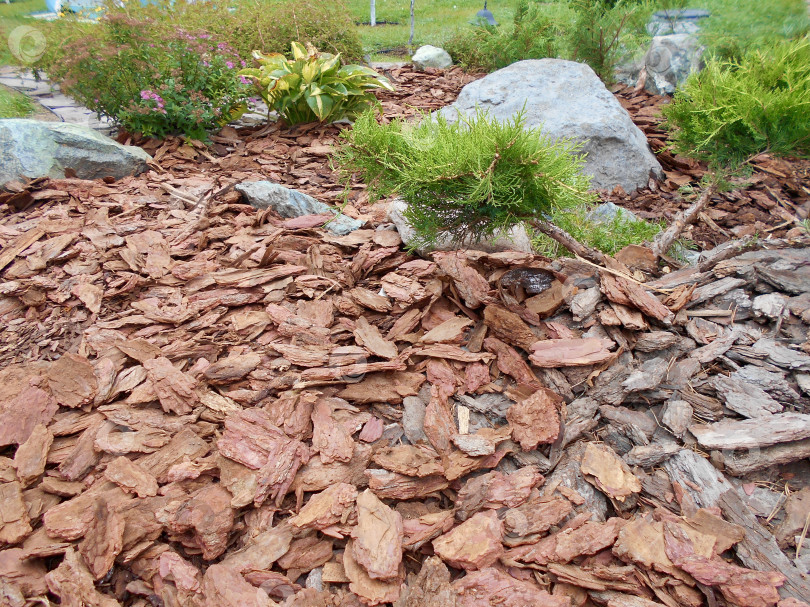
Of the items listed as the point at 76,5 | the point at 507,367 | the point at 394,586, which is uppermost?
the point at 76,5

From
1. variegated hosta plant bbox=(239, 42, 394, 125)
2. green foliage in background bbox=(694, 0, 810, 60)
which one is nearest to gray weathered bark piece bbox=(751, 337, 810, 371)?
green foliage in background bbox=(694, 0, 810, 60)

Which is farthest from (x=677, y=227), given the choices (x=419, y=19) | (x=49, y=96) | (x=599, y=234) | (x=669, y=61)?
(x=419, y=19)

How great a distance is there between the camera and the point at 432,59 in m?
8.41

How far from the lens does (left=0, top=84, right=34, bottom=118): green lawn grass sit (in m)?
6.27

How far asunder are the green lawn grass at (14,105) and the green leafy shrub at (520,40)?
A: 6.24 meters

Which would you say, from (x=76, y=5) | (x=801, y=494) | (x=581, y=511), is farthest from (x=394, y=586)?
(x=76, y=5)

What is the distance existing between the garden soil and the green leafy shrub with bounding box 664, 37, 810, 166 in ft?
1.98

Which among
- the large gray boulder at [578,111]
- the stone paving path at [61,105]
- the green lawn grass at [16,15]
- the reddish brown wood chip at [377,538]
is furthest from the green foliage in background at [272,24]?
the reddish brown wood chip at [377,538]

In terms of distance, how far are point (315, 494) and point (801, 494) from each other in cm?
183

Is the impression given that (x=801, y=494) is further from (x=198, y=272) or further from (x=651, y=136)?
(x=651, y=136)

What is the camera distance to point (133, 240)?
11.5ft

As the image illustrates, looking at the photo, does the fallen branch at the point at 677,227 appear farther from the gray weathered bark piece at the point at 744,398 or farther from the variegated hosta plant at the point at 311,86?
the variegated hosta plant at the point at 311,86

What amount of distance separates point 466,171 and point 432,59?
7.33 meters

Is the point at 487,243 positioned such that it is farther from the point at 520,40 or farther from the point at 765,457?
the point at 520,40
